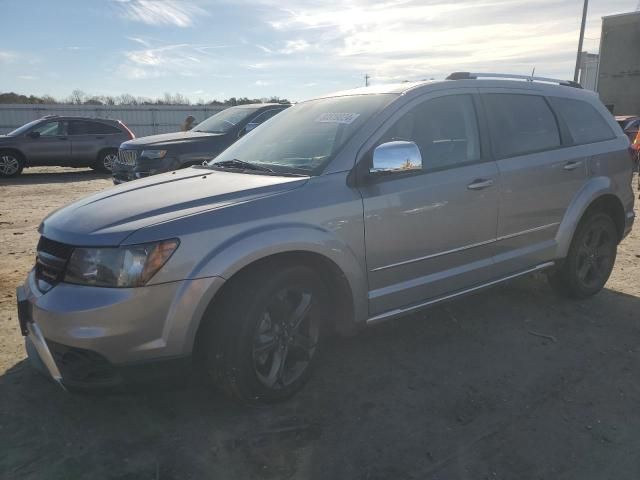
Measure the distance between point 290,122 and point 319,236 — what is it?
1.35 meters

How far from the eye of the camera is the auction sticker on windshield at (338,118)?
3.43m

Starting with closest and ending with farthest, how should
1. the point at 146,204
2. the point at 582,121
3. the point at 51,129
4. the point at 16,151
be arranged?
the point at 146,204 → the point at 582,121 → the point at 16,151 → the point at 51,129

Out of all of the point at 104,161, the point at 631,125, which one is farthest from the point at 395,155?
the point at 631,125

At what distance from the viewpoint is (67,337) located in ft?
8.25

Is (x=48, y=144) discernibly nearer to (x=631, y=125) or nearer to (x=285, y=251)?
(x=285, y=251)

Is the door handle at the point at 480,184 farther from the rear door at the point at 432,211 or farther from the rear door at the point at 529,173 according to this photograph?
the rear door at the point at 529,173

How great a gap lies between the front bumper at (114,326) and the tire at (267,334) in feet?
0.49

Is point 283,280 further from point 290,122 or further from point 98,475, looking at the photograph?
point 290,122

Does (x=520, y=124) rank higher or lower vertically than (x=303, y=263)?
higher

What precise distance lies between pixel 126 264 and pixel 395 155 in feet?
5.17

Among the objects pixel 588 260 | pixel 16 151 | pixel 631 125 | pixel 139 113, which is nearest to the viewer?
pixel 588 260

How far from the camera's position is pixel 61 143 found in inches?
581

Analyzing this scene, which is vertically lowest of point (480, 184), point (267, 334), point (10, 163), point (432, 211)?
point (10, 163)

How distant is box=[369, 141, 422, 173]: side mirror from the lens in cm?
307
